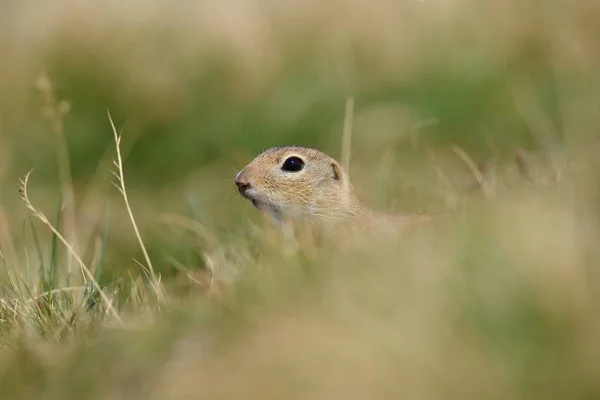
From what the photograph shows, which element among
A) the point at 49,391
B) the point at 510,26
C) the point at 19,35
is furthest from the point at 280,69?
the point at 49,391

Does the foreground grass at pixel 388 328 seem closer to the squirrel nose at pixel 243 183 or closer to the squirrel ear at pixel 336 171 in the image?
the squirrel nose at pixel 243 183

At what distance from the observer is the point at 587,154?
4.63 m

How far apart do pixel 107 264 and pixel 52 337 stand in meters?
3.34

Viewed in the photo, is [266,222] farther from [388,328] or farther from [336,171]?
[388,328]

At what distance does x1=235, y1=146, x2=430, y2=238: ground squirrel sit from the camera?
5.18 m

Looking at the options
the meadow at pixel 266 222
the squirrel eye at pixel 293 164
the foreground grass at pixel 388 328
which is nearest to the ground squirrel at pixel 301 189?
the squirrel eye at pixel 293 164

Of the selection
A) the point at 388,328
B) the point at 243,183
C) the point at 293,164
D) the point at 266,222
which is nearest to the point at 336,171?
the point at 293,164

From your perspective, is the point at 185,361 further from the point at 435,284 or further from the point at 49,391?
the point at 435,284

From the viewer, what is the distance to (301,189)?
5.32 metres

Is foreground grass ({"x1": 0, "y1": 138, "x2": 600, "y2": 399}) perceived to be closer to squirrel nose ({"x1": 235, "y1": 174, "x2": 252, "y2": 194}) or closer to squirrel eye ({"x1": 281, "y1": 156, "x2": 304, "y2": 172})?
squirrel nose ({"x1": 235, "y1": 174, "x2": 252, "y2": 194})

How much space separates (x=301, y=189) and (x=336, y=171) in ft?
0.80

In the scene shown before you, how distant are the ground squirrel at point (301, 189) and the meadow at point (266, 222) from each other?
150 mm

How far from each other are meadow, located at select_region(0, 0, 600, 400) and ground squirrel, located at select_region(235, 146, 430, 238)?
150 mm

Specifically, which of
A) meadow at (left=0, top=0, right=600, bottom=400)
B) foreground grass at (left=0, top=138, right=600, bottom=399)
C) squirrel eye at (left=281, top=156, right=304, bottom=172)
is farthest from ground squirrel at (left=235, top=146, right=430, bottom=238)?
foreground grass at (left=0, top=138, right=600, bottom=399)
